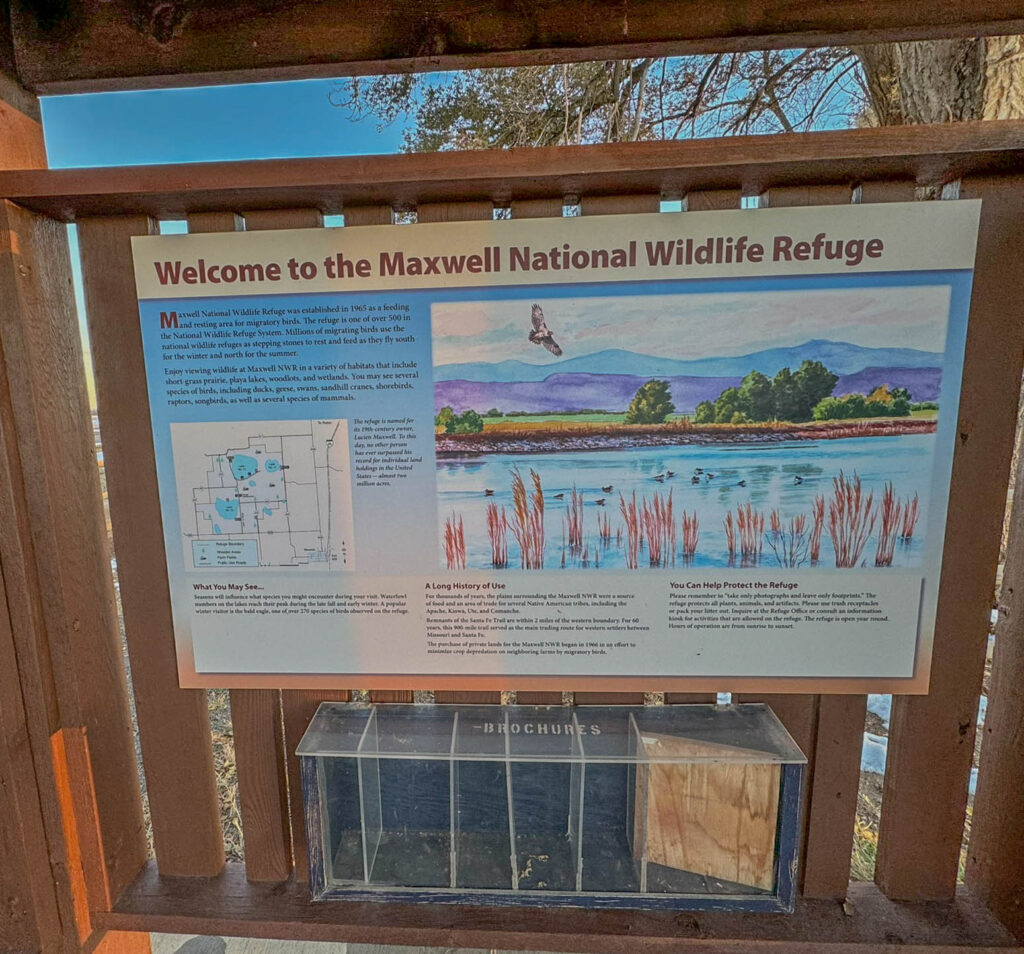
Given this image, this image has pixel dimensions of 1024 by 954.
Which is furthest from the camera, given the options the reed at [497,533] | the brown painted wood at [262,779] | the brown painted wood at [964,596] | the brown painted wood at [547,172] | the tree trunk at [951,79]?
the tree trunk at [951,79]

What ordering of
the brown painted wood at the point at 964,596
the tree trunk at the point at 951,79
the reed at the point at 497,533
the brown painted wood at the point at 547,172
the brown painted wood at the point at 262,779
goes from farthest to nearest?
the tree trunk at the point at 951,79
the brown painted wood at the point at 262,779
the reed at the point at 497,533
the brown painted wood at the point at 964,596
the brown painted wood at the point at 547,172

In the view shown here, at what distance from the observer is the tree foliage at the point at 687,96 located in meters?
1.97

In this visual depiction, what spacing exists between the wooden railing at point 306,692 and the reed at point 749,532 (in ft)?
1.16

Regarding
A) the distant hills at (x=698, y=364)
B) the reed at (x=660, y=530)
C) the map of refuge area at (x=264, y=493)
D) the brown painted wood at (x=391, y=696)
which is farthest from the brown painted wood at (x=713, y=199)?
the brown painted wood at (x=391, y=696)

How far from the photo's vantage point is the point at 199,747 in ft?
3.82

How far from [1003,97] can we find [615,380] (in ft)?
7.09

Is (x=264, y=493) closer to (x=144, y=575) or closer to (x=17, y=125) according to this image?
(x=144, y=575)

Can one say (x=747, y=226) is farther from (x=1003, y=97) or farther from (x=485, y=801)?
(x=1003, y=97)

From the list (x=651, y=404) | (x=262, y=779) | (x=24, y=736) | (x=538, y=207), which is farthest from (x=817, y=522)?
(x=24, y=736)

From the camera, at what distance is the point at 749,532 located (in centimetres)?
103

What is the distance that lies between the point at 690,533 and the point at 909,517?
428mm

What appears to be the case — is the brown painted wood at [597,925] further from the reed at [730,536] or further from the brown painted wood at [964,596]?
the reed at [730,536]

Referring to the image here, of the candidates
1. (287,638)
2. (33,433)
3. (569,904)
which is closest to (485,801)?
(569,904)

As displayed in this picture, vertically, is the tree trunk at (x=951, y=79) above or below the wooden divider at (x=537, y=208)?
above
